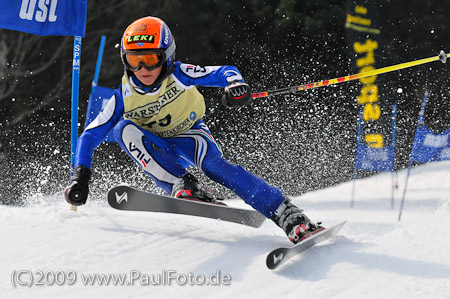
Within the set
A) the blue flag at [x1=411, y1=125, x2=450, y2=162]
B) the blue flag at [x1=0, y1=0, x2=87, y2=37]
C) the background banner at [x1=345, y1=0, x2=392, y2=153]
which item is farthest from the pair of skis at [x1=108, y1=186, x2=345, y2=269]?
the background banner at [x1=345, y1=0, x2=392, y2=153]

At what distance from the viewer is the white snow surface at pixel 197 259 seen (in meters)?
2.25

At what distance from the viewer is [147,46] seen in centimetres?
304

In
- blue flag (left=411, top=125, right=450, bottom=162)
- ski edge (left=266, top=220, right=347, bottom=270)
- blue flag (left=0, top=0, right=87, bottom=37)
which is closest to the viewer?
ski edge (left=266, top=220, right=347, bottom=270)

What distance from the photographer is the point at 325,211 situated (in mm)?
5539

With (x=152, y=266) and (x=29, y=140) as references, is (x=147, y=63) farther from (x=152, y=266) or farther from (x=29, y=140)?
(x=29, y=140)

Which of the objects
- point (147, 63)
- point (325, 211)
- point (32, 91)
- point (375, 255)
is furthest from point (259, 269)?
point (32, 91)

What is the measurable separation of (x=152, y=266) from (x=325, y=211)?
3352mm

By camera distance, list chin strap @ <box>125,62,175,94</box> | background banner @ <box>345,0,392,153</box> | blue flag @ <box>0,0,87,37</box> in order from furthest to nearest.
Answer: background banner @ <box>345,0,392,153</box> < blue flag @ <box>0,0,87,37</box> < chin strap @ <box>125,62,175,94</box>

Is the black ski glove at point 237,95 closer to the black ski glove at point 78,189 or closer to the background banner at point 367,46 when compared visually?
the black ski glove at point 78,189

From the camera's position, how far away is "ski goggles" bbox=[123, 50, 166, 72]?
305cm

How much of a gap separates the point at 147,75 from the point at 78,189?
818mm

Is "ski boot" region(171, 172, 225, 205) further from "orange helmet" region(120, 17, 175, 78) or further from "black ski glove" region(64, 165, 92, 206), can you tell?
"orange helmet" region(120, 17, 175, 78)

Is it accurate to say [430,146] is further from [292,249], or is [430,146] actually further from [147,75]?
[147,75]

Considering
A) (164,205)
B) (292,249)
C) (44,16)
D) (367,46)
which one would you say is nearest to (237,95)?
(164,205)
